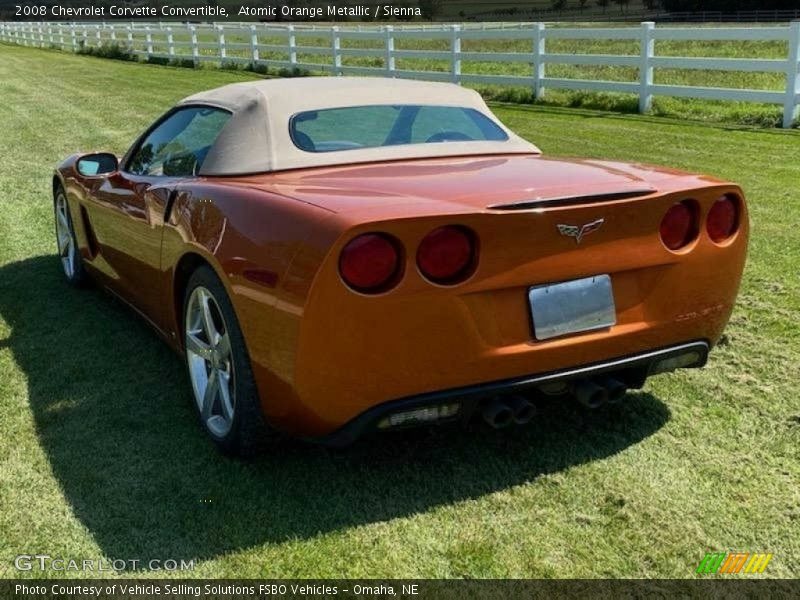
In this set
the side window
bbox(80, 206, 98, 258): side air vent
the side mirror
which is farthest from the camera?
bbox(80, 206, 98, 258): side air vent

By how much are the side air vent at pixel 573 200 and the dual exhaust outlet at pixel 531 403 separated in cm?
63

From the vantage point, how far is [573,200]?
3.05 m

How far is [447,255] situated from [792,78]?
33.8ft

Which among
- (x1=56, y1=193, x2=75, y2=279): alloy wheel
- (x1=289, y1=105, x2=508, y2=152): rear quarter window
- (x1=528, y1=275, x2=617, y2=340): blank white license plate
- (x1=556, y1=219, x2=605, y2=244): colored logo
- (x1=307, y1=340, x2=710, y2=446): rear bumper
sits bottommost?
(x1=56, y1=193, x2=75, y2=279): alloy wheel

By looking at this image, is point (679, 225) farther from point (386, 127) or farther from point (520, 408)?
point (386, 127)

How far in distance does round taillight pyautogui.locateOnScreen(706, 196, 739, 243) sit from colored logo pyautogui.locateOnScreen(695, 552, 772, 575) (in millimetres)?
1139

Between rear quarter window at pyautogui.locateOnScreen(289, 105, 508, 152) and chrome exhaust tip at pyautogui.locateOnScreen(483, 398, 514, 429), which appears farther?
rear quarter window at pyautogui.locateOnScreen(289, 105, 508, 152)

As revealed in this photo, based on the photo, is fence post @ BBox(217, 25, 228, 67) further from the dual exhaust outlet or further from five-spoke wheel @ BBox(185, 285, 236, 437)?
the dual exhaust outlet

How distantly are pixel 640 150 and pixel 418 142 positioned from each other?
6.90 metres

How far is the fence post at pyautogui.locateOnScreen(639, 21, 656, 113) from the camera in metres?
13.8

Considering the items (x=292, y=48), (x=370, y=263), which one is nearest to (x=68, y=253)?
(x=370, y=263)

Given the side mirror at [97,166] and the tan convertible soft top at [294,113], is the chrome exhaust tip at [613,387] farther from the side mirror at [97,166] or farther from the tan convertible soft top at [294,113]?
the side mirror at [97,166]

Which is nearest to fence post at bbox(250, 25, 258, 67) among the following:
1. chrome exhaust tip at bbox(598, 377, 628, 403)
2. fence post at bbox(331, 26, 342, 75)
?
fence post at bbox(331, 26, 342, 75)

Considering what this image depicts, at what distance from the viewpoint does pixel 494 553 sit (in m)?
2.87
